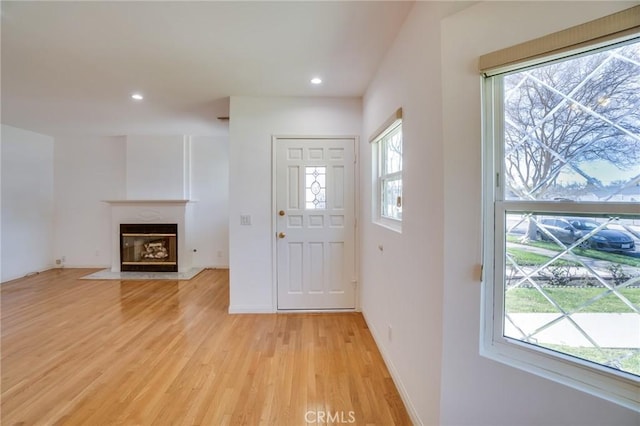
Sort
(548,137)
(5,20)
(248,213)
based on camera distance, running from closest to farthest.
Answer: (548,137) → (5,20) → (248,213)

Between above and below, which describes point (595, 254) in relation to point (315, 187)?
below

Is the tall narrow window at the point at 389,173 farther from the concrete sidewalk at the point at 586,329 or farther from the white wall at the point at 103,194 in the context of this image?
the white wall at the point at 103,194

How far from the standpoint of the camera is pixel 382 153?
272cm

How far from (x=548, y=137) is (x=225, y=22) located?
6.40 feet

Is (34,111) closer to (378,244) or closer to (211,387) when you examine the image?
(211,387)

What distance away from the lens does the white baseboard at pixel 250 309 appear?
3.24m

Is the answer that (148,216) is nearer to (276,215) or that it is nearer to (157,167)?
(157,167)

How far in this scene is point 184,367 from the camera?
219cm

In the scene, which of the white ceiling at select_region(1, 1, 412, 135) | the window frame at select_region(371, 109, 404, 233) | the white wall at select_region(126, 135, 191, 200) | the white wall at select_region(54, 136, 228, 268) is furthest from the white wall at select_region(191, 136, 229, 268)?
the window frame at select_region(371, 109, 404, 233)

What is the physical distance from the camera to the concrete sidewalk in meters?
0.98

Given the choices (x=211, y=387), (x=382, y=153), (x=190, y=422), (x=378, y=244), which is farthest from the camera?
(x=382, y=153)

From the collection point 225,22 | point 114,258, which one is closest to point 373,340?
point 225,22

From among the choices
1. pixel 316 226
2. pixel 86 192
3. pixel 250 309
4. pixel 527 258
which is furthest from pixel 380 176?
pixel 86 192

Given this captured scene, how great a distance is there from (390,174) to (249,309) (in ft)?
7.19
